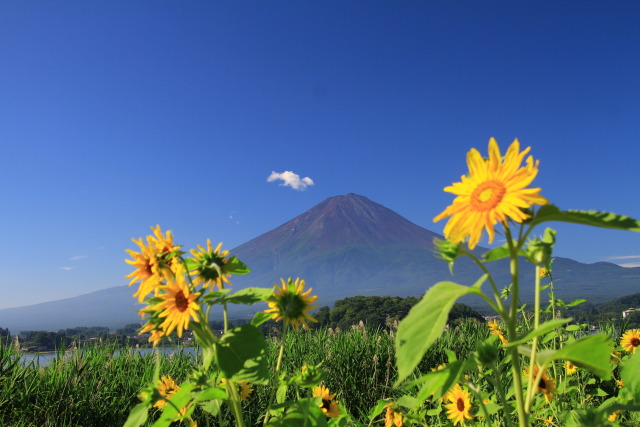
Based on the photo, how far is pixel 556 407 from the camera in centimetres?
273

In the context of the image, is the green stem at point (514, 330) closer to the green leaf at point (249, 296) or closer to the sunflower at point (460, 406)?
the green leaf at point (249, 296)

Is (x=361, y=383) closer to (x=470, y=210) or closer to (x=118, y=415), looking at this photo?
(x=118, y=415)

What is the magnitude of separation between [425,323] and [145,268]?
99 centimetres

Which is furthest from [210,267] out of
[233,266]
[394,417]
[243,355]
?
[394,417]

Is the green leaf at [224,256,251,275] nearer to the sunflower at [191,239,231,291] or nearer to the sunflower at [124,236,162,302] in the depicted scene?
the sunflower at [191,239,231,291]

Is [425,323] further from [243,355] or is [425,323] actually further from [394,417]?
[394,417]

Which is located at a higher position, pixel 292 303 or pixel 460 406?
pixel 292 303

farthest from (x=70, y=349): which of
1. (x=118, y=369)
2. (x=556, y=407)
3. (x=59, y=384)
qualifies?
(x=556, y=407)

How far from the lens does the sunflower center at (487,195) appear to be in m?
0.94

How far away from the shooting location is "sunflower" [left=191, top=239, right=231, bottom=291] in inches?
55.5

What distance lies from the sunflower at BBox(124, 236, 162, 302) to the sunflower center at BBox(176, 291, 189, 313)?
14cm

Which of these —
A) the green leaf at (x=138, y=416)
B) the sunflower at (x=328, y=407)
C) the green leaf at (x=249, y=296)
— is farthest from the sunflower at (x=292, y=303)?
the sunflower at (x=328, y=407)

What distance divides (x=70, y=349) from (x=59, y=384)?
1.31 m

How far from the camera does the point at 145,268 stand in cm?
147
